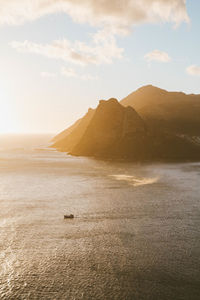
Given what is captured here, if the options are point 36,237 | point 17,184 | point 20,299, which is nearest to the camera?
point 20,299

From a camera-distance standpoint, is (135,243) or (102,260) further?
(135,243)

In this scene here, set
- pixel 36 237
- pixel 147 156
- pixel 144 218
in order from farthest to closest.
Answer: pixel 147 156, pixel 144 218, pixel 36 237

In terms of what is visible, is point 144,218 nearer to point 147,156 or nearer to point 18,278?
point 18,278

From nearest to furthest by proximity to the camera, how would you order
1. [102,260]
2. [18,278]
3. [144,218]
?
[18,278], [102,260], [144,218]

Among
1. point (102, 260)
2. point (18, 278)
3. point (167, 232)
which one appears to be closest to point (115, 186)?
point (167, 232)

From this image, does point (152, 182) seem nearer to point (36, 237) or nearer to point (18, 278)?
point (36, 237)

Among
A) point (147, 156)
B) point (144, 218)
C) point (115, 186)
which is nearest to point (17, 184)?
point (115, 186)
